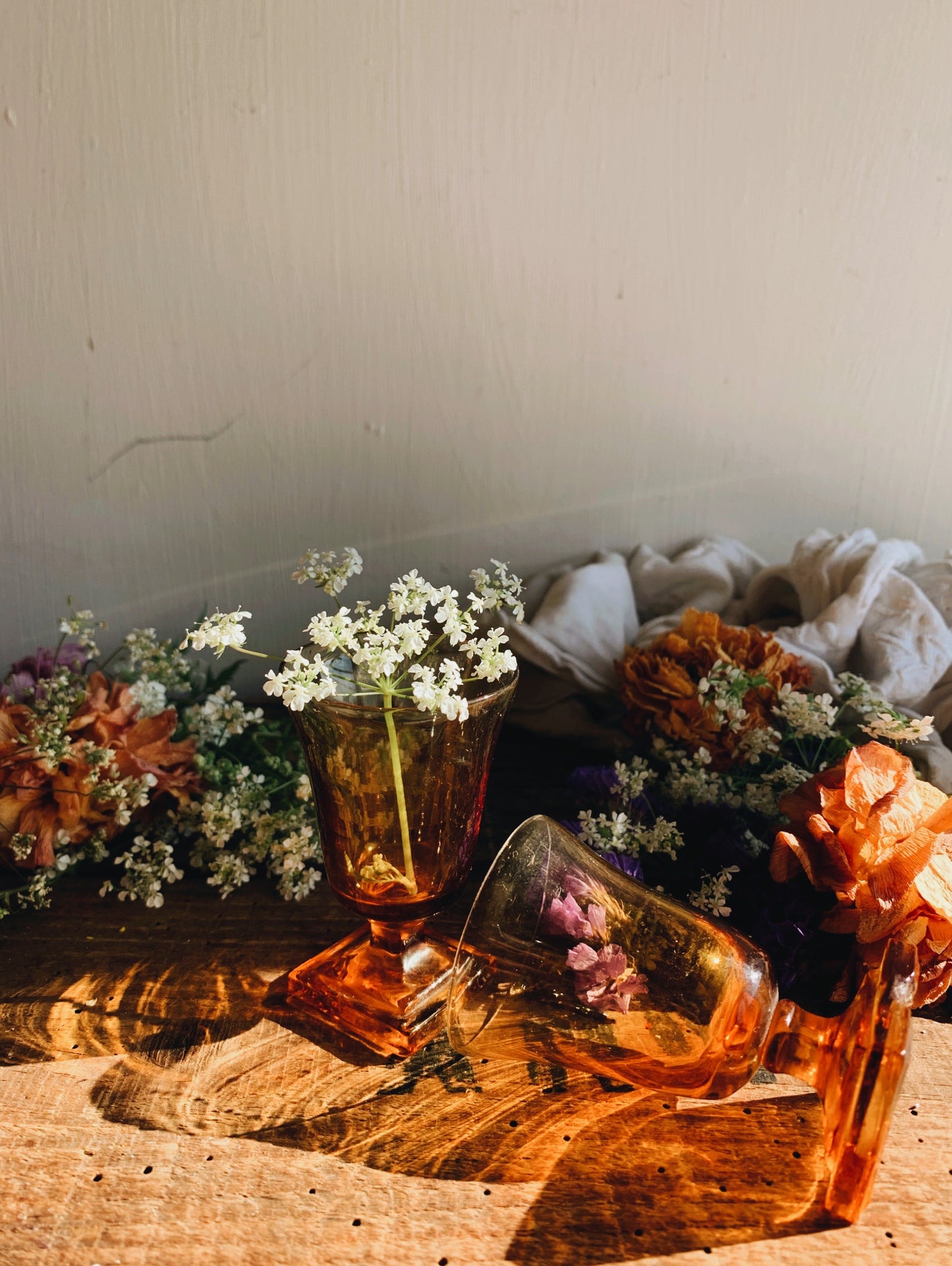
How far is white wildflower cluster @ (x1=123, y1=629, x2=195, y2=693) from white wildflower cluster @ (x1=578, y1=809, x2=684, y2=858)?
36 cm

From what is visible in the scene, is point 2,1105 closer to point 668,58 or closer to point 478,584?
point 478,584

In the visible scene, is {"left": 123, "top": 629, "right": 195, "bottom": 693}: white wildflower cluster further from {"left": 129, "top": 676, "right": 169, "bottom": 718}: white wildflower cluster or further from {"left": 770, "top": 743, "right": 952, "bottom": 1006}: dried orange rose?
{"left": 770, "top": 743, "right": 952, "bottom": 1006}: dried orange rose

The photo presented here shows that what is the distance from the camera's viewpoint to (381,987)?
61 cm

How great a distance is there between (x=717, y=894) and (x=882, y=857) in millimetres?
115

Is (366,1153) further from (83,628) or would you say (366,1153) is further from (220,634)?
(83,628)

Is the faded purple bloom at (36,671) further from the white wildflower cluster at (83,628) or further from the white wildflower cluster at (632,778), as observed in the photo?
the white wildflower cluster at (632,778)

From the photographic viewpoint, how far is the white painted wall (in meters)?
0.83

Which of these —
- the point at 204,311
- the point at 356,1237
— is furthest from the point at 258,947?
the point at 204,311

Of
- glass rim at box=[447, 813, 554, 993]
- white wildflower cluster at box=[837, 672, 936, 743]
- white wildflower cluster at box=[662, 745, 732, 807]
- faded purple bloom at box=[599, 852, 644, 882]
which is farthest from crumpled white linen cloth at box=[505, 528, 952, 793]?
glass rim at box=[447, 813, 554, 993]

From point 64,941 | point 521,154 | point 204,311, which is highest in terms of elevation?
point 521,154

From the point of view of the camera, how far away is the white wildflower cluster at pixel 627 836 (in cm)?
68

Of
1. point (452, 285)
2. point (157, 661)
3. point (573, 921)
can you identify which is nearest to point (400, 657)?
point (573, 921)

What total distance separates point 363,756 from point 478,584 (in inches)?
5.1

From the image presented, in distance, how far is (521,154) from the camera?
0.87 m
